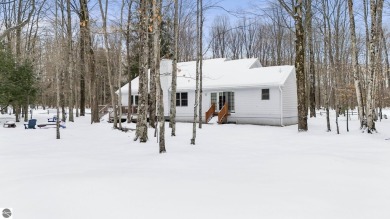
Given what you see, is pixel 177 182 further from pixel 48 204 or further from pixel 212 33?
pixel 212 33

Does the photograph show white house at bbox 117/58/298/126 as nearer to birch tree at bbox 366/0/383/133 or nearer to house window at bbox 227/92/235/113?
house window at bbox 227/92/235/113

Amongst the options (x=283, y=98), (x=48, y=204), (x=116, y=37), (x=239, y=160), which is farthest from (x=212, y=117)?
(x=48, y=204)

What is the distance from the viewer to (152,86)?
18.0 m

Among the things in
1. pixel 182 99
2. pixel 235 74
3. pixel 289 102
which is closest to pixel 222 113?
pixel 235 74

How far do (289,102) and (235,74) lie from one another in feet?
17.4

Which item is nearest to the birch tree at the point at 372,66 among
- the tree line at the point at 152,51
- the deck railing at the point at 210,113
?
the tree line at the point at 152,51

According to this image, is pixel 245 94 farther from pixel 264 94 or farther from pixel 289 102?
pixel 289 102

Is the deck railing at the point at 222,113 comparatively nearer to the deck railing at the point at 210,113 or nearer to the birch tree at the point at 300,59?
the deck railing at the point at 210,113

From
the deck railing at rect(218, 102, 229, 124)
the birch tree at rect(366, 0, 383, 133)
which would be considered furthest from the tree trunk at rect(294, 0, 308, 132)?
the deck railing at rect(218, 102, 229, 124)

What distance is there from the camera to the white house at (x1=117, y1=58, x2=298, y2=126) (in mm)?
22984

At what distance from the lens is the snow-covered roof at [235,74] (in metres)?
23.5

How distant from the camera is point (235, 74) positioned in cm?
2644

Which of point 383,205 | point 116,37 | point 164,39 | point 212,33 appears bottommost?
point 383,205

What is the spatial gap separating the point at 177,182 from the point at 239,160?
10.5 ft
